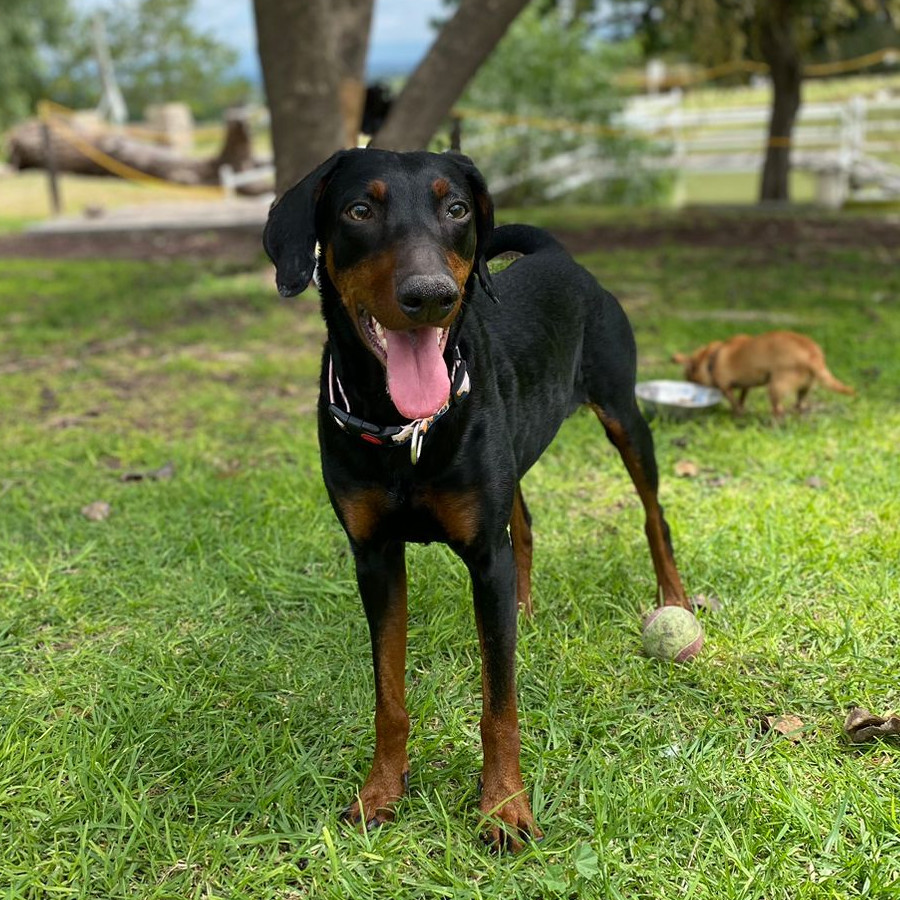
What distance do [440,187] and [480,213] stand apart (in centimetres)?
26

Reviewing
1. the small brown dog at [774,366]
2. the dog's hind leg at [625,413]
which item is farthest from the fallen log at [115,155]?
the dog's hind leg at [625,413]

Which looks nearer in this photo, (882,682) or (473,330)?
(473,330)

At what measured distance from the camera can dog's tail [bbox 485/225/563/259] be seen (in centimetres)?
310

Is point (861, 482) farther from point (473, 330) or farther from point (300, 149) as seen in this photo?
point (300, 149)

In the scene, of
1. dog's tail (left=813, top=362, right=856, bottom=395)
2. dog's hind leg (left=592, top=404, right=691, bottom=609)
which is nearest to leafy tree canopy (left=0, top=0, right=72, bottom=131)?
dog's tail (left=813, top=362, right=856, bottom=395)

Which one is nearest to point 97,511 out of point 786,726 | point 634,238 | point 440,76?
point 786,726

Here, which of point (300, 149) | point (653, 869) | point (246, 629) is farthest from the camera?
point (300, 149)

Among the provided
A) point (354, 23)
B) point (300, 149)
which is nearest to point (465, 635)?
point (300, 149)

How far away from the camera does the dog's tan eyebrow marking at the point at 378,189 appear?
2.09 metres

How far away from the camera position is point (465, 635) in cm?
307

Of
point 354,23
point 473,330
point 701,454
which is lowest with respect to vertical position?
point 701,454

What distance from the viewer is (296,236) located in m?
2.15

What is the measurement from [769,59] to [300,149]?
836 centimetres

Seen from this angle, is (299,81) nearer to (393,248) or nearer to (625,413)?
(625,413)
